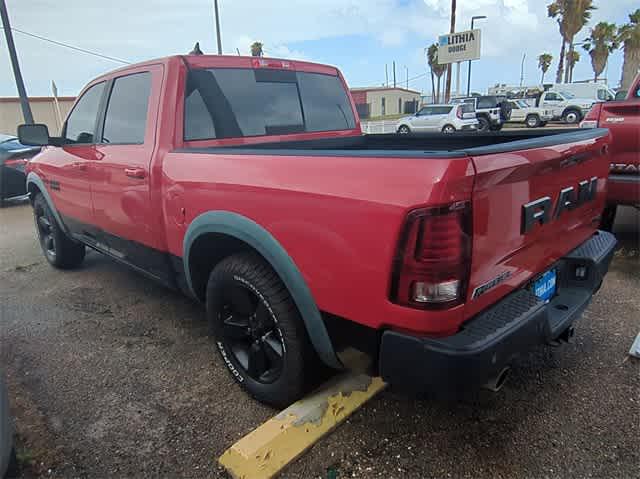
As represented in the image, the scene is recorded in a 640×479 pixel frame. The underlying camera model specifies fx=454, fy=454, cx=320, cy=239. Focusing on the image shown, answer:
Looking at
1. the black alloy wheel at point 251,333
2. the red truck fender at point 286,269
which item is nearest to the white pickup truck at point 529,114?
the black alloy wheel at point 251,333

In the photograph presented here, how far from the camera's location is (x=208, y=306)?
258cm

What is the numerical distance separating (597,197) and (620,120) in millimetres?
2273

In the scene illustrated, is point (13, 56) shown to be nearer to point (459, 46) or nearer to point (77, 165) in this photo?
point (77, 165)

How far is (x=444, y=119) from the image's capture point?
20.4 metres

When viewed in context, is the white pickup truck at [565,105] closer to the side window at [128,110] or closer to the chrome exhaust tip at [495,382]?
the side window at [128,110]

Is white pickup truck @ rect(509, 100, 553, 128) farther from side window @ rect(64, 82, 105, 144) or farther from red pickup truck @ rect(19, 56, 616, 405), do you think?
side window @ rect(64, 82, 105, 144)

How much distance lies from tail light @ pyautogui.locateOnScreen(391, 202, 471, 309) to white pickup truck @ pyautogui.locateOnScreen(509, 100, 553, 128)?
85.4 ft

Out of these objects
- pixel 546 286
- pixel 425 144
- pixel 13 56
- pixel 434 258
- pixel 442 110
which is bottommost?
pixel 546 286

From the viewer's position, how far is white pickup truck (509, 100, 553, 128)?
24062mm

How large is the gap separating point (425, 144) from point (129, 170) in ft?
6.81

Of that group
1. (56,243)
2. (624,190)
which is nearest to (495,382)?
(624,190)

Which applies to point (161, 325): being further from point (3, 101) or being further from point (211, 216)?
point (3, 101)

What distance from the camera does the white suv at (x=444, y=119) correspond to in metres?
20.0

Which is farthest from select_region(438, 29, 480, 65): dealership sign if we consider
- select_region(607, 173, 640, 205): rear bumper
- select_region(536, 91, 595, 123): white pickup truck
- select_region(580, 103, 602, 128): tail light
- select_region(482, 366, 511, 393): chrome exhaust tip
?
select_region(482, 366, 511, 393): chrome exhaust tip
